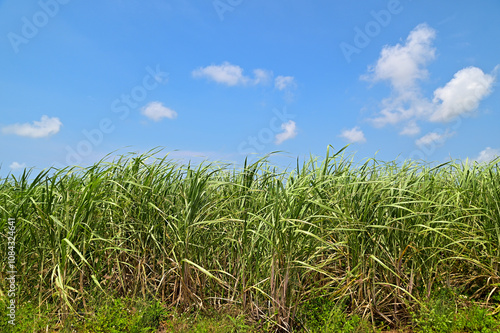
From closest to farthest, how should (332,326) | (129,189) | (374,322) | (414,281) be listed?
(332,326), (374,322), (414,281), (129,189)

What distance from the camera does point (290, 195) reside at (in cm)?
337

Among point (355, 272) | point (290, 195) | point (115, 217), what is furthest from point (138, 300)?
point (355, 272)

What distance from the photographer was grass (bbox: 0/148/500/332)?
3.26 m

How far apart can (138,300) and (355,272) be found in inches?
76.9

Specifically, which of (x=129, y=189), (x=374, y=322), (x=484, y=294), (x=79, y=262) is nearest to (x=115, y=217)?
(x=129, y=189)

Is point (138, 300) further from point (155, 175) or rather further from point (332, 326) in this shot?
point (332, 326)

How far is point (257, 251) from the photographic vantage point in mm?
3420

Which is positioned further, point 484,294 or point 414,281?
point 484,294

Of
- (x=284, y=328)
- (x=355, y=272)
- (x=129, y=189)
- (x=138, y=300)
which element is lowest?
(x=284, y=328)

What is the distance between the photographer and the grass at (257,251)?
3264 mm

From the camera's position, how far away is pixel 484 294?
4.02 m

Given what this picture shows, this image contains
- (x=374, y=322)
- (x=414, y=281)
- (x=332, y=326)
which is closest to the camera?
(x=332, y=326)

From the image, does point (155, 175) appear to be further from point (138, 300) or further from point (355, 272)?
point (355, 272)

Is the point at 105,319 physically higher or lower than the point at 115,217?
lower
